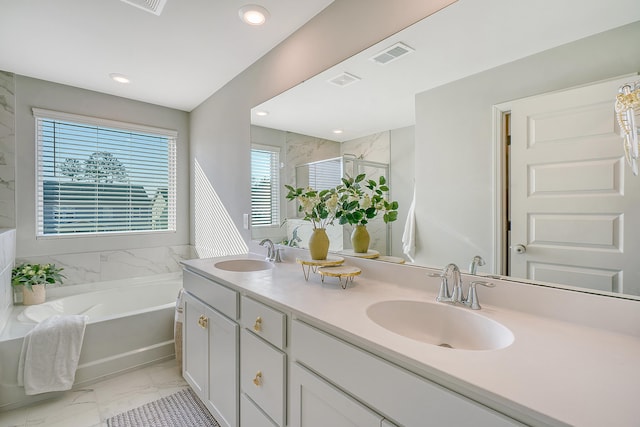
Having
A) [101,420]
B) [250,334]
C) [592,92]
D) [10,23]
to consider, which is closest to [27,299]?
[101,420]

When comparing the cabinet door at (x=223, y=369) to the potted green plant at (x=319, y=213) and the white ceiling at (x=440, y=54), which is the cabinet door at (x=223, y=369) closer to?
the potted green plant at (x=319, y=213)

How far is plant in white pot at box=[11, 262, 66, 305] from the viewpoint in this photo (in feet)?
7.83

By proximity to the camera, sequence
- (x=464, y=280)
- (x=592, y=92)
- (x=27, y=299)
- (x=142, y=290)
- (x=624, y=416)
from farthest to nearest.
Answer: (x=142, y=290)
(x=27, y=299)
(x=464, y=280)
(x=592, y=92)
(x=624, y=416)

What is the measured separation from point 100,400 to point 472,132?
107 inches

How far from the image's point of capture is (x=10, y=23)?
5.93 ft

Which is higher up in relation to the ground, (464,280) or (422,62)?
(422,62)

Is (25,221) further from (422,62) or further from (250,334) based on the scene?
(422,62)

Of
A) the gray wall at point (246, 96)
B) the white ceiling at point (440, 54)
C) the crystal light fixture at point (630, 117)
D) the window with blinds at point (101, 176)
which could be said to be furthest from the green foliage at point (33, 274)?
the crystal light fixture at point (630, 117)

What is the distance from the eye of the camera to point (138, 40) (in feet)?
6.52

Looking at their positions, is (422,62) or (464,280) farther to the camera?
(422,62)

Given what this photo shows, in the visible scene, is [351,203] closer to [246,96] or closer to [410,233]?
[410,233]

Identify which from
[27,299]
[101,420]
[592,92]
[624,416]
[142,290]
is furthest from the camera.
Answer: [142,290]

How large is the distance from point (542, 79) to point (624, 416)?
37.2 inches

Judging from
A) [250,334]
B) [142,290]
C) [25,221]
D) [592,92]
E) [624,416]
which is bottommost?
[142,290]
